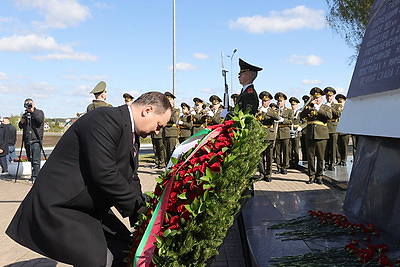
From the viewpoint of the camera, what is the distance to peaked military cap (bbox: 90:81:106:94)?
7865 mm

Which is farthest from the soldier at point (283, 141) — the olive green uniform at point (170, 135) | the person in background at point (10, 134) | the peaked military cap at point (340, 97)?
the person in background at point (10, 134)

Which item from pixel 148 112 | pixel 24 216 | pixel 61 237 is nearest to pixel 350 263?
pixel 148 112

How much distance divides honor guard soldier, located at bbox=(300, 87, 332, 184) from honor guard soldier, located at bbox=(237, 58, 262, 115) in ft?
12.7

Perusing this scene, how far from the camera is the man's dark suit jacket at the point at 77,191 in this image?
8.43 feet

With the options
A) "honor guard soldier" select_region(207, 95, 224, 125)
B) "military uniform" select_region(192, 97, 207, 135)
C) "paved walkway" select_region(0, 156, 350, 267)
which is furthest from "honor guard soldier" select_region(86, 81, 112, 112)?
"military uniform" select_region(192, 97, 207, 135)

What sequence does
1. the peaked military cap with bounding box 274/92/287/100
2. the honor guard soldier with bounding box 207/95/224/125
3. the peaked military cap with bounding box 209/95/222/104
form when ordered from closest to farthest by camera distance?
the peaked military cap with bounding box 274/92/287/100, the honor guard soldier with bounding box 207/95/224/125, the peaked military cap with bounding box 209/95/222/104

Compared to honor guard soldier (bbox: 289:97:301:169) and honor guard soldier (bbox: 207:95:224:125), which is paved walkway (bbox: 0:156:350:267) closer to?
honor guard soldier (bbox: 289:97:301:169)

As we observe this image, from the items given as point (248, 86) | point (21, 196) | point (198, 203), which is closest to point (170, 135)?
point (21, 196)

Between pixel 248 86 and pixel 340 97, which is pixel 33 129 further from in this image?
pixel 340 97

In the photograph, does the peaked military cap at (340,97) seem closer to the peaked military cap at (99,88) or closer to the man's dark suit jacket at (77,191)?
the peaked military cap at (99,88)

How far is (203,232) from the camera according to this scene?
2359 millimetres

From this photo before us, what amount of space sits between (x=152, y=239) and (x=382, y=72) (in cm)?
347

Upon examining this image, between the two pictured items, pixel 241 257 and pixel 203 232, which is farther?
pixel 241 257

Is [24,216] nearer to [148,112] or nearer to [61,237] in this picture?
[61,237]
